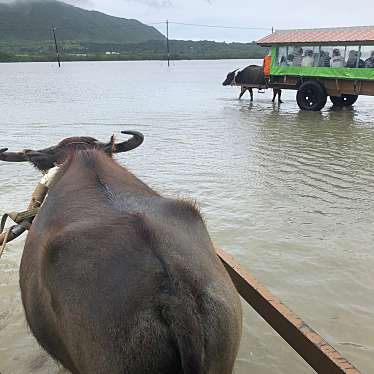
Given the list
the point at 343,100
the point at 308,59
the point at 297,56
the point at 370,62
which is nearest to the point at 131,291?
the point at 370,62

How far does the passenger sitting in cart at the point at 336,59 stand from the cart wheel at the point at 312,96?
3.01 feet

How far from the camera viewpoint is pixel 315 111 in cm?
1856

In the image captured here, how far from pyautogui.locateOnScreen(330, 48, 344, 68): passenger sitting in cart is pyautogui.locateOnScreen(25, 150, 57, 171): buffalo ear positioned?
54.6 feet

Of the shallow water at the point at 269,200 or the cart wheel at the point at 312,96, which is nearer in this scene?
the shallow water at the point at 269,200

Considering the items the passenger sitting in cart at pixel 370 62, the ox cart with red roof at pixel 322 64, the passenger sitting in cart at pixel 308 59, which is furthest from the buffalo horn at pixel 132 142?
the passenger sitting in cart at pixel 308 59

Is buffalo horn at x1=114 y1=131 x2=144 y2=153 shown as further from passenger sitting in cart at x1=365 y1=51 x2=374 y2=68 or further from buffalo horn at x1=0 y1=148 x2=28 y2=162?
passenger sitting in cart at x1=365 y1=51 x2=374 y2=68

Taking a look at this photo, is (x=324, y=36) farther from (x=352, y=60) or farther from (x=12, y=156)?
(x=12, y=156)

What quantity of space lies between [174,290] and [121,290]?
0.19m

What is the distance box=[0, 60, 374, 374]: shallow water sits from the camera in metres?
3.82

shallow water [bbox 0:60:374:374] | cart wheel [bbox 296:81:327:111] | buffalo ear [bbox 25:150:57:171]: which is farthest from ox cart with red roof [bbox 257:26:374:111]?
buffalo ear [bbox 25:150:57:171]

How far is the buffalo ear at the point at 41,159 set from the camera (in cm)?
347

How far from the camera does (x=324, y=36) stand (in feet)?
62.5

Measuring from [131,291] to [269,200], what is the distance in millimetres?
5571

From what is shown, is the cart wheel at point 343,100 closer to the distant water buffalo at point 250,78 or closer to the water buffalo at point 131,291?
the distant water buffalo at point 250,78
